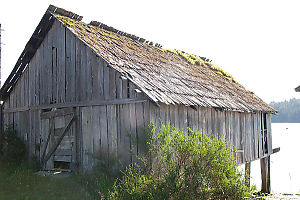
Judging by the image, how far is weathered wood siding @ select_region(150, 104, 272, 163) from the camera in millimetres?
8325

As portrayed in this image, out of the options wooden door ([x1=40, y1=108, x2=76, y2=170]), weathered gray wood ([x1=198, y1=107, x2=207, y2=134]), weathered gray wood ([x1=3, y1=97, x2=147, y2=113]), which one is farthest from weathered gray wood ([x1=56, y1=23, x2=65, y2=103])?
weathered gray wood ([x1=198, y1=107, x2=207, y2=134])

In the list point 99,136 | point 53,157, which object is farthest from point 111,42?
point 53,157

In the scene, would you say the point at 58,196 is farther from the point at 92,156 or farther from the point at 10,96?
the point at 10,96

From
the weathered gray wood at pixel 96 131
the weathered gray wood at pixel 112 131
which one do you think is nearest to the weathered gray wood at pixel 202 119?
the weathered gray wood at pixel 112 131

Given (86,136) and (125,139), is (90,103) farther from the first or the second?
(125,139)

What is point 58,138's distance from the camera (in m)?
9.80

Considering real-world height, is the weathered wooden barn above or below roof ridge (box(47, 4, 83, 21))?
below

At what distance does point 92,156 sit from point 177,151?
3422 mm

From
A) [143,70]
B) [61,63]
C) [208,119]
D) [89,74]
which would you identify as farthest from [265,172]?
[61,63]

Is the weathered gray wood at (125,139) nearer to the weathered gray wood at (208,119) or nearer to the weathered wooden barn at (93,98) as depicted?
the weathered wooden barn at (93,98)

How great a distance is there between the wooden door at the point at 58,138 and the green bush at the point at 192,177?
3926mm

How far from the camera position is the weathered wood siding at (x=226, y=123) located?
832cm

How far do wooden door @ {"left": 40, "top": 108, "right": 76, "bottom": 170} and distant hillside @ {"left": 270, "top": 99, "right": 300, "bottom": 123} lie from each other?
360ft

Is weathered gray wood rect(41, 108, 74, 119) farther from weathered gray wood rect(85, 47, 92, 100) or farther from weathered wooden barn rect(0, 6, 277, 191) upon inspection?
weathered gray wood rect(85, 47, 92, 100)
